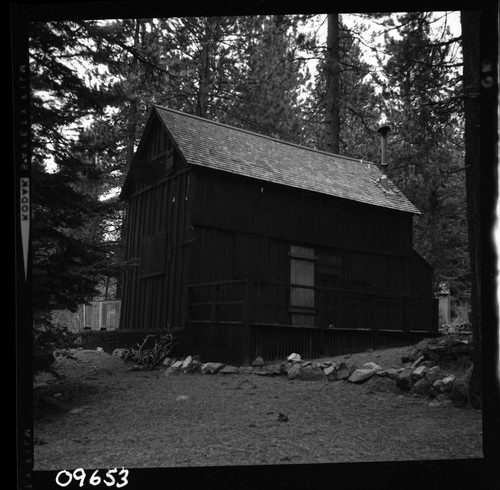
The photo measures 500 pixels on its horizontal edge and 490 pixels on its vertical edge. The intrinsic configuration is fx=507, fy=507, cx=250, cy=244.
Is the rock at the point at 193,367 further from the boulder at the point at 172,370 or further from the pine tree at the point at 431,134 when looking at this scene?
the pine tree at the point at 431,134

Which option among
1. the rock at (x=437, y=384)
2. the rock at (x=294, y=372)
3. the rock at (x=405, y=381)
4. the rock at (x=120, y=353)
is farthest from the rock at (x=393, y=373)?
the rock at (x=120, y=353)

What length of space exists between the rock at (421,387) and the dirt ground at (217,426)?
0.15m

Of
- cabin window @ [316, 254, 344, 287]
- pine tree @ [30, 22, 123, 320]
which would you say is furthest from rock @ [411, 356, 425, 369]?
pine tree @ [30, 22, 123, 320]

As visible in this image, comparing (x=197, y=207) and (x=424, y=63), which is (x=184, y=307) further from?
(x=424, y=63)

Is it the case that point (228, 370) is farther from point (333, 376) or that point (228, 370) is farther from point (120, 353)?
point (120, 353)

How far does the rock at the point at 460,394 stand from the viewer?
3746 mm

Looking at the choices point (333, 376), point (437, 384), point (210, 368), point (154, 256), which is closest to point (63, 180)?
point (154, 256)

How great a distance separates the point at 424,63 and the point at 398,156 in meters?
1.20

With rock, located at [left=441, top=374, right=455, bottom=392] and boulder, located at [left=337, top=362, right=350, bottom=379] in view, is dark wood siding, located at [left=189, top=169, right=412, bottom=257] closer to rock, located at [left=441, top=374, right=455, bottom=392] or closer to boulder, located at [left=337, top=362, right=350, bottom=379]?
boulder, located at [left=337, top=362, right=350, bottom=379]

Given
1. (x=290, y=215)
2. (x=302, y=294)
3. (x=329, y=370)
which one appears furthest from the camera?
(x=302, y=294)

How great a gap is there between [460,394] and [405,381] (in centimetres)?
139

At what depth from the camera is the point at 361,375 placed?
19.6 feet

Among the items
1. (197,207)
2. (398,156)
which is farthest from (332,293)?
(398,156)

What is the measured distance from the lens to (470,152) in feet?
12.2
